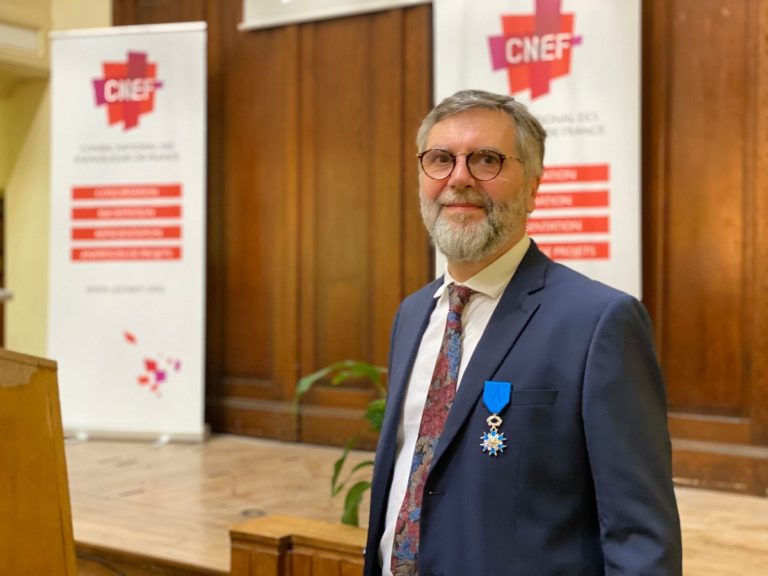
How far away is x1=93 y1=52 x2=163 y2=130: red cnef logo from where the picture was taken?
538 cm

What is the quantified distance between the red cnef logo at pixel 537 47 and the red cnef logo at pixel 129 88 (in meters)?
2.11

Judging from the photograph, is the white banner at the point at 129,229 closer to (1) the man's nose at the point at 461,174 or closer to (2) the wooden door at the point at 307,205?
(2) the wooden door at the point at 307,205

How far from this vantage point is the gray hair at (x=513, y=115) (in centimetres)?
151

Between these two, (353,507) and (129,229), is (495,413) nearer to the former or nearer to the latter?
(353,507)

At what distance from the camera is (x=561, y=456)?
4.49ft

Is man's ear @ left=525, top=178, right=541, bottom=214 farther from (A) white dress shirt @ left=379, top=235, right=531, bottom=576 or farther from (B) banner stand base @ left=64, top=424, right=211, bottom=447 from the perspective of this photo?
(B) banner stand base @ left=64, top=424, right=211, bottom=447

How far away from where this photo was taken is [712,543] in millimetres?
3143

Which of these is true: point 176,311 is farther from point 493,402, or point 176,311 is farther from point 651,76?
point 493,402

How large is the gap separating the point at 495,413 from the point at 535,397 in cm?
7

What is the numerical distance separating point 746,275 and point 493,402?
10.0ft

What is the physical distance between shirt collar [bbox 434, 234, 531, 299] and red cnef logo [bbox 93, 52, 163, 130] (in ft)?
13.9

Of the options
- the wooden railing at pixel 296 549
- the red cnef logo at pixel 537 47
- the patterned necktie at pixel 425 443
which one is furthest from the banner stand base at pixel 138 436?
the patterned necktie at pixel 425 443

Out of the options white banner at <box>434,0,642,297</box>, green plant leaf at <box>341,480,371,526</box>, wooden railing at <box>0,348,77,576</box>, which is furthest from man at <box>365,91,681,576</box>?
white banner at <box>434,0,642,297</box>

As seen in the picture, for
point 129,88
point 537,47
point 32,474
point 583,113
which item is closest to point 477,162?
point 32,474
